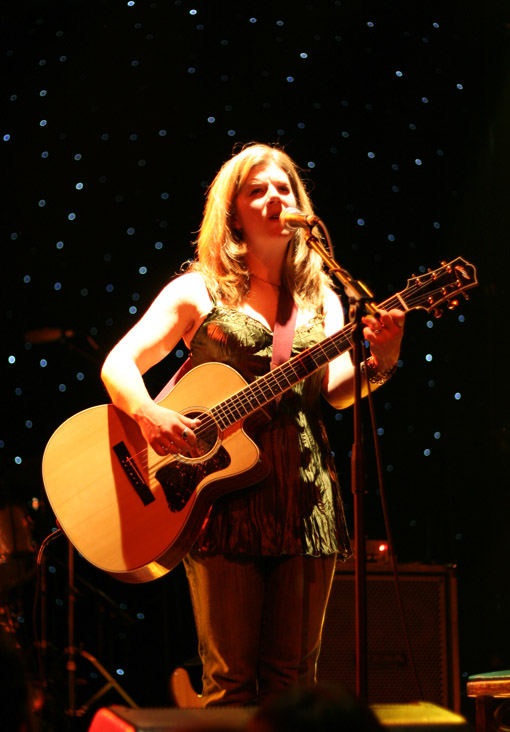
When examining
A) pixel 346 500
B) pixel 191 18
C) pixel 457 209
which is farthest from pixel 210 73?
pixel 346 500

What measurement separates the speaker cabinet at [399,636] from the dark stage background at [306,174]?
116 cm

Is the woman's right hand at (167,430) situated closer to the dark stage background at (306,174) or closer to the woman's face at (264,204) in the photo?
the woman's face at (264,204)

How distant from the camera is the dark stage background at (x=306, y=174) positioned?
5082 mm

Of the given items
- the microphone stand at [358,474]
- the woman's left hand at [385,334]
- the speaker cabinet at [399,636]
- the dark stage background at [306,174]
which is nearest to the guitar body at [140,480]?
the microphone stand at [358,474]

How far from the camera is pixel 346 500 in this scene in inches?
205

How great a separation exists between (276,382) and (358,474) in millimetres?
493

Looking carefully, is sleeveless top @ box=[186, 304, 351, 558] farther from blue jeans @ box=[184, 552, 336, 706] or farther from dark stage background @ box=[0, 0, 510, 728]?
dark stage background @ box=[0, 0, 510, 728]

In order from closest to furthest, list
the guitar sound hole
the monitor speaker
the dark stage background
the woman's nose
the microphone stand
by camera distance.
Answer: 1. the monitor speaker
2. the microphone stand
3. the guitar sound hole
4. the woman's nose
5. the dark stage background

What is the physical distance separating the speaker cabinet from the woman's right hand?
5.15 ft

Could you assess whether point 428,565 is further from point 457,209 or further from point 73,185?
point 73,185

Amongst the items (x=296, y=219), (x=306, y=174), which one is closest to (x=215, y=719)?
Answer: (x=296, y=219)

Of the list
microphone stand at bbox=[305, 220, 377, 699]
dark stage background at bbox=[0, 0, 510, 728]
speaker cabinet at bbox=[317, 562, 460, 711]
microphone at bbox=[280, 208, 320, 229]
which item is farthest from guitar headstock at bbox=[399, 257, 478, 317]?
dark stage background at bbox=[0, 0, 510, 728]

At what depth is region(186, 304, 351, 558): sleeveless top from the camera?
2.57m

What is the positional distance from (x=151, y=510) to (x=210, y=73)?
3421mm
